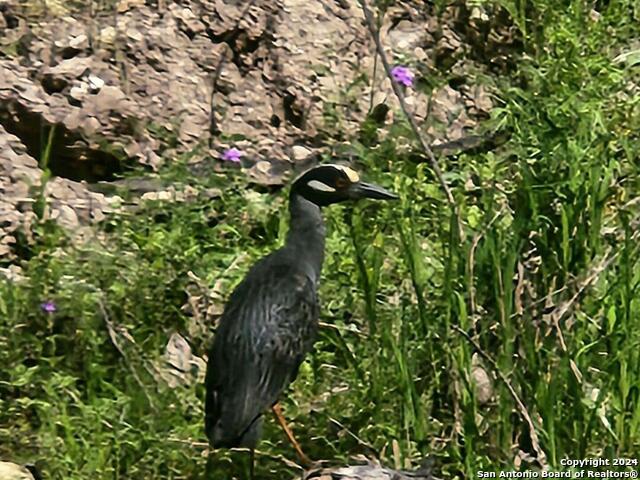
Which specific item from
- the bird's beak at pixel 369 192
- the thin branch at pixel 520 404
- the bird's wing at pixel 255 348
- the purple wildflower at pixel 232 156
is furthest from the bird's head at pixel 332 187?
the thin branch at pixel 520 404

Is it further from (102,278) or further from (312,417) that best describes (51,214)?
(312,417)

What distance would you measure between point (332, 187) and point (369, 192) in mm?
128

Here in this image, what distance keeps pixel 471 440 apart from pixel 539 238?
33.8 inches

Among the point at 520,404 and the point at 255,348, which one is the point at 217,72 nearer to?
the point at 255,348

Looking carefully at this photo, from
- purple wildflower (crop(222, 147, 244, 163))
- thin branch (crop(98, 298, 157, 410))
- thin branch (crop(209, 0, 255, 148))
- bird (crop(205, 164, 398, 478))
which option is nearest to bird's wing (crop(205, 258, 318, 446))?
bird (crop(205, 164, 398, 478))

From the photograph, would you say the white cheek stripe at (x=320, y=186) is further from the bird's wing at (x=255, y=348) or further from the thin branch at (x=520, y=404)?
the thin branch at (x=520, y=404)

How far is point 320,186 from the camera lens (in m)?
4.98

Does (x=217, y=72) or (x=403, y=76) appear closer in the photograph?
(x=403, y=76)

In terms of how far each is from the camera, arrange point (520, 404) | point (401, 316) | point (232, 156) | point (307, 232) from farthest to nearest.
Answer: point (232, 156) < point (307, 232) < point (401, 316) < point (520, 404)

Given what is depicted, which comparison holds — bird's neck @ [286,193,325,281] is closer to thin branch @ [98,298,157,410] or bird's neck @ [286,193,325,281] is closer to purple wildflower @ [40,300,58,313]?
thin branch @ [98,298,157,410]

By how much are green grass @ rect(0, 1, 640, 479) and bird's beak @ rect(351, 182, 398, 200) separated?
0.11m

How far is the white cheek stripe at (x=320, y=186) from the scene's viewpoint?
4973 mm

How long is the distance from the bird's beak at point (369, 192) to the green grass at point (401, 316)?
11 centimetres

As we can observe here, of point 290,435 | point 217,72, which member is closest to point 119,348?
point 290,435
